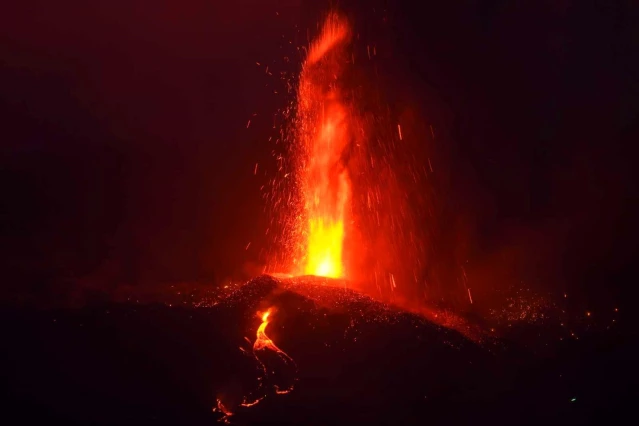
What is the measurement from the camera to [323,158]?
12.1m

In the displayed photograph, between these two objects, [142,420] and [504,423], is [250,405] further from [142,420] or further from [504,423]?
[504,423]

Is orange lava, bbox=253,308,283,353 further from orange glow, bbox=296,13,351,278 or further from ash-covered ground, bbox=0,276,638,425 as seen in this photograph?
orange glow, bbox=296,13,351,278

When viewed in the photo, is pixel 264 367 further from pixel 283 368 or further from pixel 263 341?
pixel 263 341

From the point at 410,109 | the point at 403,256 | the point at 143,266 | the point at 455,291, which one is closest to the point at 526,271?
the point at 455,291

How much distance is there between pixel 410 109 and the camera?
32.2ft

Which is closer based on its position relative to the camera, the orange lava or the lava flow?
the lava flow

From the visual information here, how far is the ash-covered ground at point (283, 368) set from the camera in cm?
468

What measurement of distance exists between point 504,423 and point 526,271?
440 cm

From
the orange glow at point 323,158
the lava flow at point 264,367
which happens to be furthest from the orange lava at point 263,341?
the orange glow at point 323,158

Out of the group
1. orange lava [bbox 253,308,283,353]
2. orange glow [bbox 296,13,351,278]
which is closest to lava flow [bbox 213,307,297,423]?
orange lava [bbox 253,308,283,353]

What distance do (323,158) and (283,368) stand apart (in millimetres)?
7475

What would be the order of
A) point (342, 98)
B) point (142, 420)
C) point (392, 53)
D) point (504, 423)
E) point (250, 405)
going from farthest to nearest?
point (342, 98) → point (392, 53) → point (504, 423) → point (250, 405) → point (142, 420)

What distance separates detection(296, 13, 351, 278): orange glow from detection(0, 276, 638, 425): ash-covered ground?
5090 millimetres

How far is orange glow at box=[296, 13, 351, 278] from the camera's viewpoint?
1129cm
